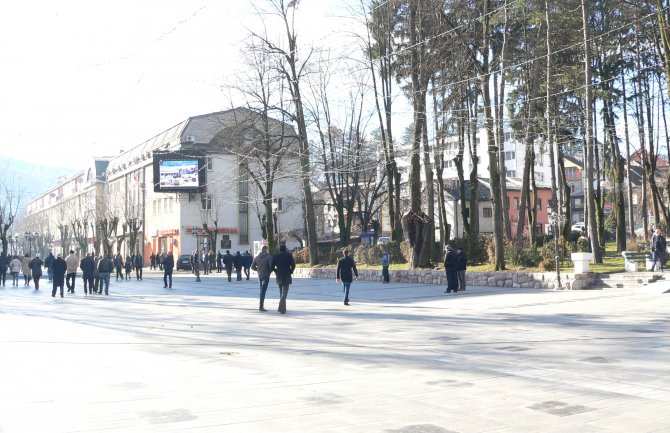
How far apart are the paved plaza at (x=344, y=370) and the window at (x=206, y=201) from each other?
5047 centimetres

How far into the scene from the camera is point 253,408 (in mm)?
7125

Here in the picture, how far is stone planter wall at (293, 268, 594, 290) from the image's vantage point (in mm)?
24469

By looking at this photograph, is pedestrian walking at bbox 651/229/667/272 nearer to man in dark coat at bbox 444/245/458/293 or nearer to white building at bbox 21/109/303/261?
man in dark coat at bbox 444/245/458/293

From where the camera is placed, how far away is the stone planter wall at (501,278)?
2447cm

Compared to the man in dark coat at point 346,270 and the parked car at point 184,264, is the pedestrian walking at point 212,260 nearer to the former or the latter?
the parked car at point 184,264

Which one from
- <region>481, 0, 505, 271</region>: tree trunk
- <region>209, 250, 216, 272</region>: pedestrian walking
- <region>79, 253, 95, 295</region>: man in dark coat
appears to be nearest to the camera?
<region>79, 253, 95, 295</region>: man in dark coat

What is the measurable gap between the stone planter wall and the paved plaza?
20.9 ft

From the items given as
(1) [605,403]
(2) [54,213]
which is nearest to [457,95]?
(1) [605,403]

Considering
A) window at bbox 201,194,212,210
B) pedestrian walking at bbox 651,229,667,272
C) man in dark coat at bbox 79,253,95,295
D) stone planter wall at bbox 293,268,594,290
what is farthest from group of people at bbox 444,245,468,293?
window at bbox 201,194,212,210

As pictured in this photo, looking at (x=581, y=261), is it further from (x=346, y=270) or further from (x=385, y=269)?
(x=385, y=269)

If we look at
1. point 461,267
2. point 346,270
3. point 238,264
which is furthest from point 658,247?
point 238,264

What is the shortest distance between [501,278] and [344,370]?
1828cm

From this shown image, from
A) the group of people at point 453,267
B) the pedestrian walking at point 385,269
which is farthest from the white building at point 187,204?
the group of people at point 453,267

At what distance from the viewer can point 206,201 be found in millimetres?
69250
